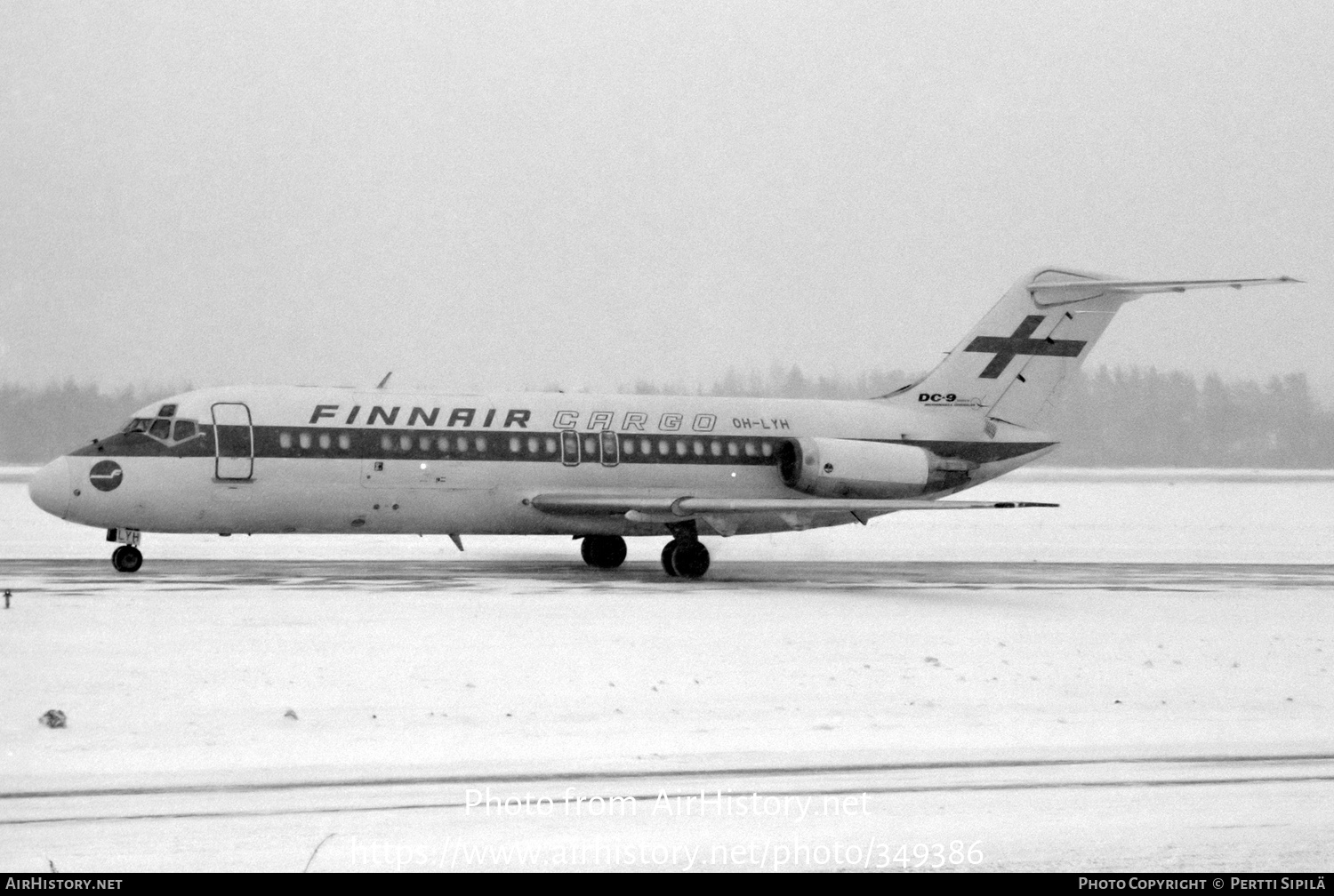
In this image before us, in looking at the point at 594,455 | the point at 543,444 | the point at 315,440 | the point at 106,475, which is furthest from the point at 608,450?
the point at 106,475

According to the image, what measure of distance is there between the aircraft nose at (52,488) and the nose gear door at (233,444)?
2143 mm

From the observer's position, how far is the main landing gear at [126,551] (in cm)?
2198

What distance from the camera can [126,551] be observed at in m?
22.2

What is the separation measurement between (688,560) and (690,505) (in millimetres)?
1141

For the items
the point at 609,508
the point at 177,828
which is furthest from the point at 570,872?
the point at 609,508

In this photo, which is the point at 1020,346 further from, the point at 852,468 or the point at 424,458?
the point at 424,458

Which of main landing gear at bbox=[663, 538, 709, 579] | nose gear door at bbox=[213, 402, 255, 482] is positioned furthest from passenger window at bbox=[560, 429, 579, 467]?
nose gear door at bbox=[213, 402, 255, 482]

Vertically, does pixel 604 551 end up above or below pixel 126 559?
below

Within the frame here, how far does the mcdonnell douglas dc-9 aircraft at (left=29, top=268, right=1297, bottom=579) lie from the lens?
22625 mm

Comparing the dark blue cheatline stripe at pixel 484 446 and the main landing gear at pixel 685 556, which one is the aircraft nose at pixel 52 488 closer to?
the dark blue cheatline stripe at pixel 484 446

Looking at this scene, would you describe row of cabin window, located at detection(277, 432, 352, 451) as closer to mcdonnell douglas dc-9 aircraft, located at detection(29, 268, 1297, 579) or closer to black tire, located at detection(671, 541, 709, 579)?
mcdonnell douglas dc-9 aircraft, located at detection(29, 268, 1297, 579)

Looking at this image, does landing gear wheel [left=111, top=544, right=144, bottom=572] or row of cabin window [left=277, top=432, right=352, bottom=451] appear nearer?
landing gear wheel [left=111, top=544, right=144, bottom=572]

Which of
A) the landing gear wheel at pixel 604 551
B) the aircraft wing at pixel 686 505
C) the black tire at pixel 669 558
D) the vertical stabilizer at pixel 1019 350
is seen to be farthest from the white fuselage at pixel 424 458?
the landing gear wheel at pixel 604 551
